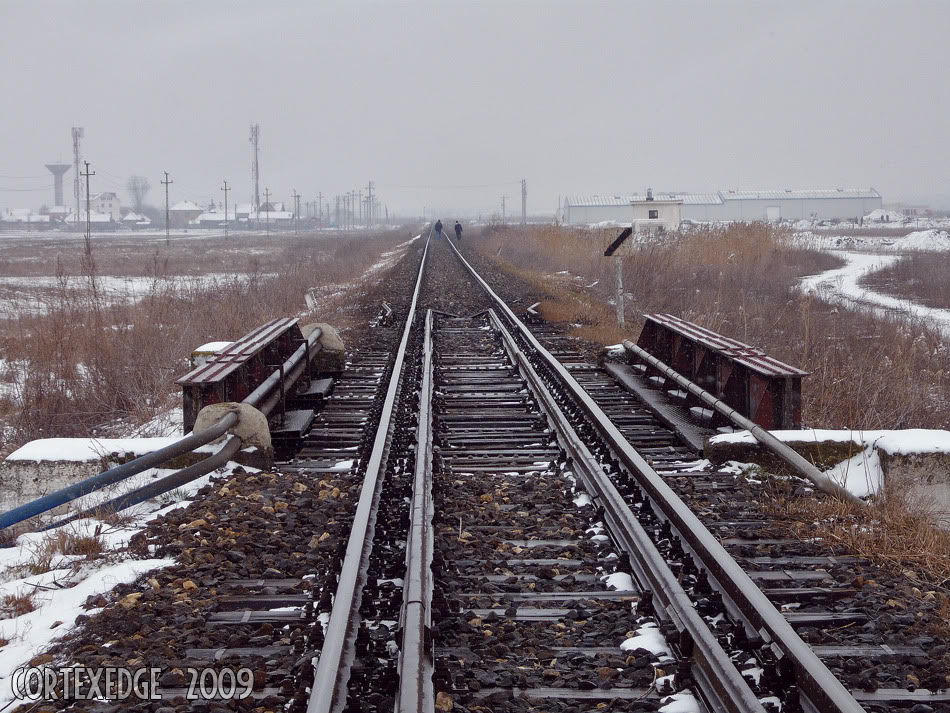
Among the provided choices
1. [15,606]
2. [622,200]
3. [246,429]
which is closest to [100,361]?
[246,429]

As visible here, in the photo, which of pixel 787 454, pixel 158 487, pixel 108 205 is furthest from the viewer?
pixel 108 205

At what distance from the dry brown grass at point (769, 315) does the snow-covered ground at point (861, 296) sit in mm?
844

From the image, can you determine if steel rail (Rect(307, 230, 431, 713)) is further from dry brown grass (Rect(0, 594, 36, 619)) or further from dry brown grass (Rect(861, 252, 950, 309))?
dry brown grass (Rect(861, 252, 950, 309))

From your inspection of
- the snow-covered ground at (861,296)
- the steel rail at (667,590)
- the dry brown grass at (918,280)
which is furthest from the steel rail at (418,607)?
the dry brown grass at (918,280)

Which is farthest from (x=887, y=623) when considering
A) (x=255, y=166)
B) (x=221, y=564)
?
(x=255, y=166)

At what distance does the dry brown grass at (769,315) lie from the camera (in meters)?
9.23

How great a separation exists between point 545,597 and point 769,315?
43.9 ft

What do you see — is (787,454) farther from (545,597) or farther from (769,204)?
(769,204)

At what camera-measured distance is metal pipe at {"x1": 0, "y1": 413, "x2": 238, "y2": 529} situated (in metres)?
4.87

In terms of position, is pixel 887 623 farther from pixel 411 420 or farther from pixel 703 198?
pixel 703 198

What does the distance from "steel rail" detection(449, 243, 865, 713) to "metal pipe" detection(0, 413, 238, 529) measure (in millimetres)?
2894

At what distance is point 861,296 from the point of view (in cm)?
2502

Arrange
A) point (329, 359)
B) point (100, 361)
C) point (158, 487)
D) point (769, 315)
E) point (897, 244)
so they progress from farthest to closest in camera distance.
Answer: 1. point (897, 244)
2. point (769, 315)
3. point (100, 361)
4. point (329, 359)
5. point (158, 487)

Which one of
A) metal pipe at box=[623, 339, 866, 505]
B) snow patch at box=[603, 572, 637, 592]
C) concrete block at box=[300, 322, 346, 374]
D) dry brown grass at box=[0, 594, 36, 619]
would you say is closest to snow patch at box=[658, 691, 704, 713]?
snow patch at box=[603, 572, 637, 592]
